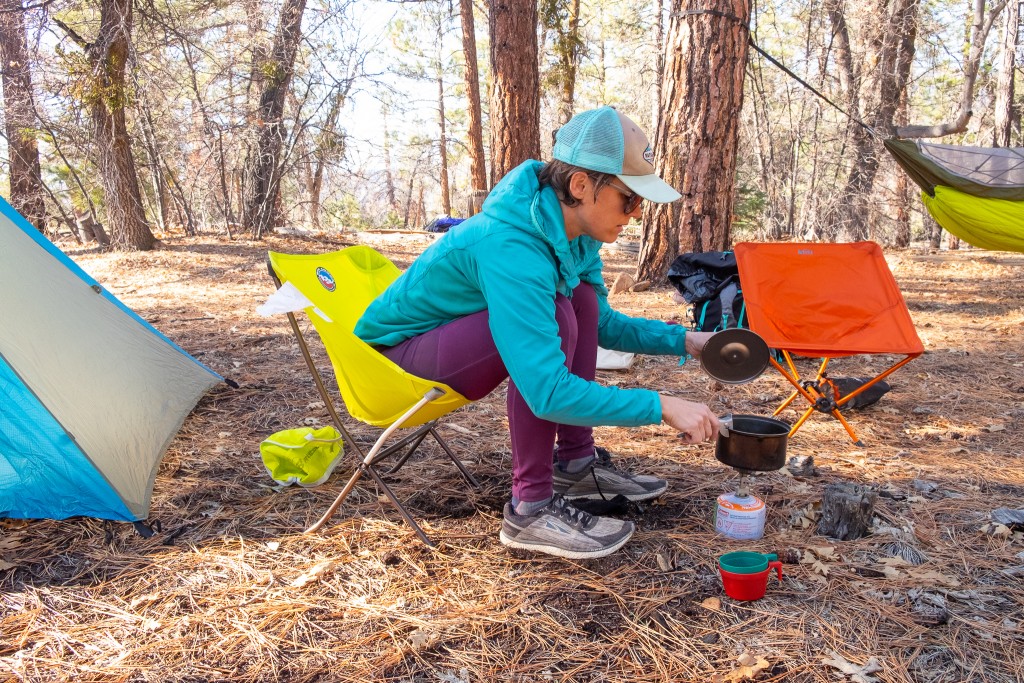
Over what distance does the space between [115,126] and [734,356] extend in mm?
7338

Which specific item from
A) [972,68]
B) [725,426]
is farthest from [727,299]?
[972,68]

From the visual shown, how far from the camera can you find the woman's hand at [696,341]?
6.34 feet

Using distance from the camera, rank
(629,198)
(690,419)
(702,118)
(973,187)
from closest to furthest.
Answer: (690,419) < (629,198) < (973,187) < (702,118)

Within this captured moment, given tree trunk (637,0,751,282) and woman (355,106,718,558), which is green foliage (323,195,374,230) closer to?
tree trunk (637,0,751,282)

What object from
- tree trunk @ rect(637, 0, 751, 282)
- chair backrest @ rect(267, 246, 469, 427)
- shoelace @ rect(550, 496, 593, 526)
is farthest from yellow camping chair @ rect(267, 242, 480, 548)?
tree trunk @ rect(637, 0, 751, 282)

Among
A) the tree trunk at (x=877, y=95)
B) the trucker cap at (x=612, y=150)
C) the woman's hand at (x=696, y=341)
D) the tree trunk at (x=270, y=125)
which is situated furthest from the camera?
the tree trunk at (x=877, y=95)

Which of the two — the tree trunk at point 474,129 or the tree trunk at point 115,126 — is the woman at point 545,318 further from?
the tree trunk at point 474,129

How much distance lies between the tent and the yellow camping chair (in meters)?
0.66

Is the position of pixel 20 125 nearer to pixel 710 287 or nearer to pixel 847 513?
pixel 710 287

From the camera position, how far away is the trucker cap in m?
1.60

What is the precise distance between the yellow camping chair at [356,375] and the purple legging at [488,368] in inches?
2.3

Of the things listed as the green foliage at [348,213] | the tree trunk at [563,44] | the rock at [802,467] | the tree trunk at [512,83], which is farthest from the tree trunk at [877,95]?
the green foliage at [348,213]

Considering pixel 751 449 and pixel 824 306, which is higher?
pixel 824 306

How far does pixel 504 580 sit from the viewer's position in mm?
1775
